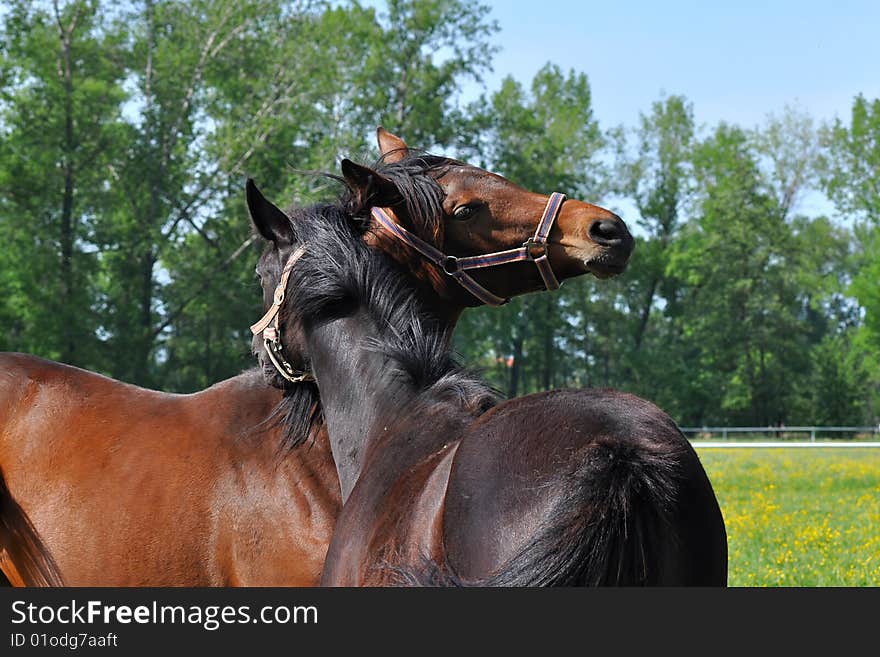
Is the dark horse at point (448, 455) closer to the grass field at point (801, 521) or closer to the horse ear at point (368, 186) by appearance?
the horse ear at point (368, 186)

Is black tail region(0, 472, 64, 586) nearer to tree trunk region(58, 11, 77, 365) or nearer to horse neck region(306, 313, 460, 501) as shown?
horse neck region(306, 313, 460, 501)

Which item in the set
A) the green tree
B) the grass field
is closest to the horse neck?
the grass field

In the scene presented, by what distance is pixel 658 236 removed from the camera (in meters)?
52.2

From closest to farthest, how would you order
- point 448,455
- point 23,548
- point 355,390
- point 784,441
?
point 448,455
point 355,390
point 23,548
point 784,441

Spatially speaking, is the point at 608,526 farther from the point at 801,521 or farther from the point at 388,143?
the point at 801,521

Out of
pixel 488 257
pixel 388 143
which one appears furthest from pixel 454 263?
pixel 388 143

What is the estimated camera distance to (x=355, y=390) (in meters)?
3.46

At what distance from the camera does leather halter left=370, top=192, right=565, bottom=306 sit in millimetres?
3875

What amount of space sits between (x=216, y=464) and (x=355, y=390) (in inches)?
40.3

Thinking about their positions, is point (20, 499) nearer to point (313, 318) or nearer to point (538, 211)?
point (313, 318)

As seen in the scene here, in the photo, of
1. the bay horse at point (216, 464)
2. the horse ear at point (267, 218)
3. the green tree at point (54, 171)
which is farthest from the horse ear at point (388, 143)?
the green tree at point (54, 171)

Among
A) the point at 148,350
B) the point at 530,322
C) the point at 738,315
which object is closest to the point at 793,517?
the point at 148,350

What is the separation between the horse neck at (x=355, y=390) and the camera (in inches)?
130

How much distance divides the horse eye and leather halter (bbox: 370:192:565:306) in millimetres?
174
